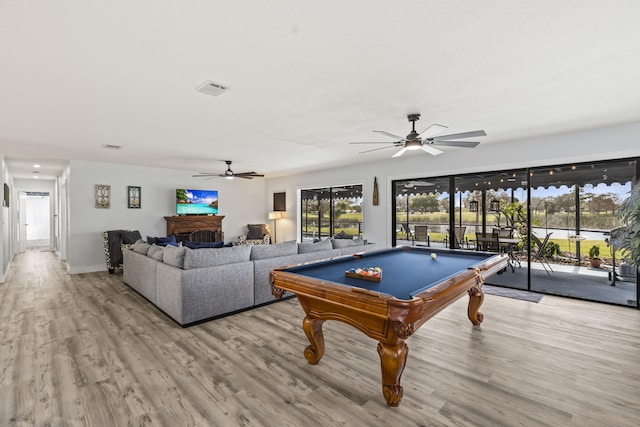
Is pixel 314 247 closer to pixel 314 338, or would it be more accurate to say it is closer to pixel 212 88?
pixel 314 338

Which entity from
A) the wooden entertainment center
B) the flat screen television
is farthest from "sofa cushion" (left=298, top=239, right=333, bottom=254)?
the flat screen television

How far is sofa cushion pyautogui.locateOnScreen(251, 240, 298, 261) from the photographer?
4058 mm

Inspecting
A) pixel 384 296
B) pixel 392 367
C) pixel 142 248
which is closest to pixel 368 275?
pixel 384 296

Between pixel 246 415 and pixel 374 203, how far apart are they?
5.54 meters

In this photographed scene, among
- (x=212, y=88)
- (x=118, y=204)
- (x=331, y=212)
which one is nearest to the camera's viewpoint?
(x=212, y=88)

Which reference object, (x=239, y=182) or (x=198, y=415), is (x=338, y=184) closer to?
(x=239, y=182)

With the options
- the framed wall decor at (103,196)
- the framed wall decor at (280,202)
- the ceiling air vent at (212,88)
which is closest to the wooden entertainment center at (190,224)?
the framed wall decor at (103,196)

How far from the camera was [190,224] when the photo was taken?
8.00m

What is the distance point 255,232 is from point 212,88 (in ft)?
22.3

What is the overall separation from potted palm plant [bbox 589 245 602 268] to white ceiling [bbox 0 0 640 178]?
225cm

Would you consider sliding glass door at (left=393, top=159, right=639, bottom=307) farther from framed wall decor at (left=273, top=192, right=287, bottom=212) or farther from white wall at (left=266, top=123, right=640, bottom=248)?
framed wall decor at (left=273, top=192, right=287, bottom=212)

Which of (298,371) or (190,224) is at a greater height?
(190,224)

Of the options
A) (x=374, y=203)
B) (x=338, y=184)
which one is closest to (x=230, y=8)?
(x=374, y=203)

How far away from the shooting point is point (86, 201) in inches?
261
